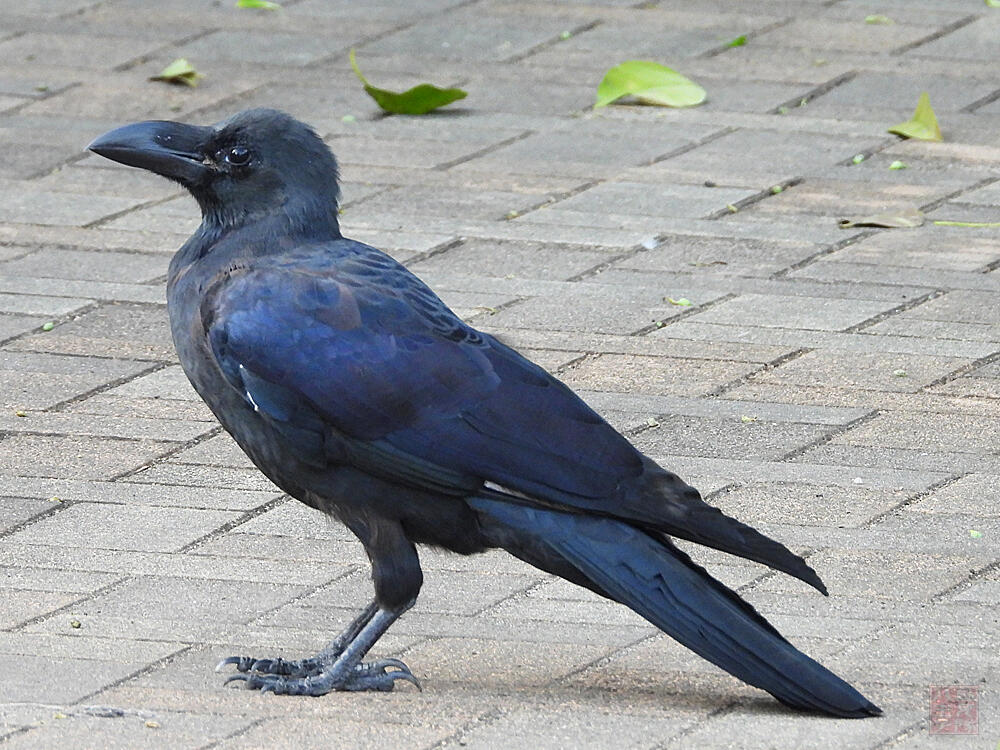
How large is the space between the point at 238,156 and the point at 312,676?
38.9 inches

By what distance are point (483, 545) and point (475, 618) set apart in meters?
0.38

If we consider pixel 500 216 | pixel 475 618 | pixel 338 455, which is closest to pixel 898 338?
pixel 500 216

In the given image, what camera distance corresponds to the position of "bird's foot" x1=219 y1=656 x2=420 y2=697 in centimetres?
389

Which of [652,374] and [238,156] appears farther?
[652,374]

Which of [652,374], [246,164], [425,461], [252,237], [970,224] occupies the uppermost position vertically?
[246,164]

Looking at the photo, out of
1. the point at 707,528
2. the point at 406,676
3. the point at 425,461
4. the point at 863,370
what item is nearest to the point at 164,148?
the point at 425,461

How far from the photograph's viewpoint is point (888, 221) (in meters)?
6.93

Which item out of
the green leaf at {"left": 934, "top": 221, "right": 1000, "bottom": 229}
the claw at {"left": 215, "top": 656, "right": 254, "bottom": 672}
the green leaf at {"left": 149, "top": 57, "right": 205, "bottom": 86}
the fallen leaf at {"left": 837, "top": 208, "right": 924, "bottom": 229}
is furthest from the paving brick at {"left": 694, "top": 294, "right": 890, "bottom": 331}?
the green leaf at {"left": 149, "top": 57, "right": 205, "bottom": 86}

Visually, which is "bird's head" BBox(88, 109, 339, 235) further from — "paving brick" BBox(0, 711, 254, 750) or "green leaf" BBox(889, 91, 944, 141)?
"green leaf" BBox(889, 91, 944, 141)

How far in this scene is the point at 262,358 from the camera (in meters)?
3.81

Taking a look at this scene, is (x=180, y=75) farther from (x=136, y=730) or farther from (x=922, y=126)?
(x=136, y=730)

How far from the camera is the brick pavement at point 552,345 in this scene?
3936 mm

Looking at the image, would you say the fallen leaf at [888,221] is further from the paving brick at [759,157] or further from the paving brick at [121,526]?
the paving brick at [121,526]

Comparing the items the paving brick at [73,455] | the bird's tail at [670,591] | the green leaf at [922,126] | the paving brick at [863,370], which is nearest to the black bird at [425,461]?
the bird's tail at [670,591]
